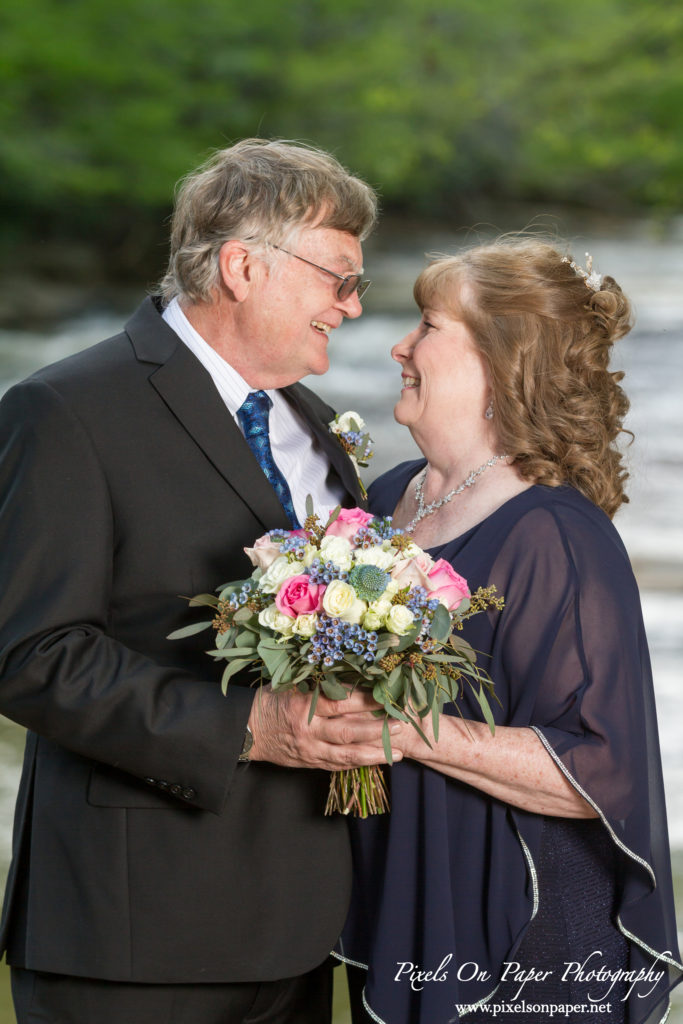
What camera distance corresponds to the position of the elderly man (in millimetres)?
2215

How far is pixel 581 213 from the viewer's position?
1317 cm

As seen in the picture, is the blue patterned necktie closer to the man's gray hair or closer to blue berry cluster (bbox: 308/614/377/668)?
the man's gray hair

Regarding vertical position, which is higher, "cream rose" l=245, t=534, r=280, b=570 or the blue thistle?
"cream rose" l=245, t=534, r=280, b=570

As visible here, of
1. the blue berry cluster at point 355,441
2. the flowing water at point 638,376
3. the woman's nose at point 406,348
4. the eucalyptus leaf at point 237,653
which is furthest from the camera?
the flowing water at point 638,376

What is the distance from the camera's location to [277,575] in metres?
2.10

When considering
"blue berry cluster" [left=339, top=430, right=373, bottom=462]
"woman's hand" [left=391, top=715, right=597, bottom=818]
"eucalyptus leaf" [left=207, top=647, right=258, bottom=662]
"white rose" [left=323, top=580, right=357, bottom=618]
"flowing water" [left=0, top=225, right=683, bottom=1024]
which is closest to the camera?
"white rose" [left=323, top=580, right=357, bottom=618]

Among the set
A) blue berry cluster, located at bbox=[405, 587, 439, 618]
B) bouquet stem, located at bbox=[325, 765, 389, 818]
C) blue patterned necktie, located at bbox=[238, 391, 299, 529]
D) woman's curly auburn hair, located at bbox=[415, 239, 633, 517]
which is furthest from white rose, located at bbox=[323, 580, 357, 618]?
woman's curly auburn hair, located at bbox=[415, 239, 633, 517]

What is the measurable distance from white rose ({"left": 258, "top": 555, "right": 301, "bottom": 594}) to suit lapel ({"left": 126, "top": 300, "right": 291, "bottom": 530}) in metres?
0.34

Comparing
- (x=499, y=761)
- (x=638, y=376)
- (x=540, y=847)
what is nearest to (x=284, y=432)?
(x=499, y=761)

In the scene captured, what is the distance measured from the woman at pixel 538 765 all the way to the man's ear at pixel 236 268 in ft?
1.87

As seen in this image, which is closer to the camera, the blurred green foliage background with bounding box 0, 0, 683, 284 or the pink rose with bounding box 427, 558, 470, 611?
the pink rose with bounding box 427, 558, 470, 611

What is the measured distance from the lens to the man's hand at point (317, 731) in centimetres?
217

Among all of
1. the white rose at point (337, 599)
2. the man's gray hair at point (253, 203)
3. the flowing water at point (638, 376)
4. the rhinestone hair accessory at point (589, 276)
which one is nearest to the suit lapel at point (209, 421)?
the man's gray hair at point (253, 203)

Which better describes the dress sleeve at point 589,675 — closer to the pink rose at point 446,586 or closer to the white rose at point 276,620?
the pink rose at point 446,586
